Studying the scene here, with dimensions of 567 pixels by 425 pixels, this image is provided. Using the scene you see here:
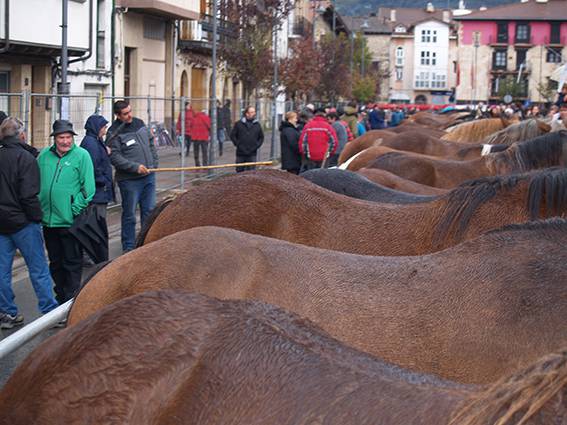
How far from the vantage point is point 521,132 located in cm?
1259

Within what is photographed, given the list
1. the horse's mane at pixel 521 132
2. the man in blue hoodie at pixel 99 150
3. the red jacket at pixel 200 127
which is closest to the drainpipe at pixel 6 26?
the red jacket at pixel 200 127

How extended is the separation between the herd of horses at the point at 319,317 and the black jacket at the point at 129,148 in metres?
4.22

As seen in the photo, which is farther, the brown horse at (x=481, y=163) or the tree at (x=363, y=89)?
the tree at (x=363, y=89)

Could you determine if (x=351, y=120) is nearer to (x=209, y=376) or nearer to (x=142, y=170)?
(x=142, y=170)

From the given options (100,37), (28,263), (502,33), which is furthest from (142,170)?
(502,33)

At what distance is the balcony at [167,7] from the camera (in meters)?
31.7

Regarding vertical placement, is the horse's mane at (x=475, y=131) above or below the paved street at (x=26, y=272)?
above

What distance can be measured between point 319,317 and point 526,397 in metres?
2.28

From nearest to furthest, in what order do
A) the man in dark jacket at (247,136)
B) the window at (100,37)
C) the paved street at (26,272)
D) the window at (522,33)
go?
the paved street at (26,272)
the man in dark jacket at (247,136)
the window at (100,37)
the window at (522,33)

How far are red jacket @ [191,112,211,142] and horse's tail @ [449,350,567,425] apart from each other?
71.2ft

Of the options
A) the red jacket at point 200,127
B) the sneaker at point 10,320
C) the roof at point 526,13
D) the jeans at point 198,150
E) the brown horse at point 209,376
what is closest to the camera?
the brown horse at point 209,376

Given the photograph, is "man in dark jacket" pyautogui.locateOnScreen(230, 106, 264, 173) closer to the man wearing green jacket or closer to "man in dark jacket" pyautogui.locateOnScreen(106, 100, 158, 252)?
"man in dark jacket" pyautogui.locateOnScreen(106, 100, 158, 252)

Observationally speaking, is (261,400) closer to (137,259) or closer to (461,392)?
(461,392)

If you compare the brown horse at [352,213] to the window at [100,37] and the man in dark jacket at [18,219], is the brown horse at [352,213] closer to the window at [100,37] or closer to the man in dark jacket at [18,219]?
the man in dark jacket at [18,219]
